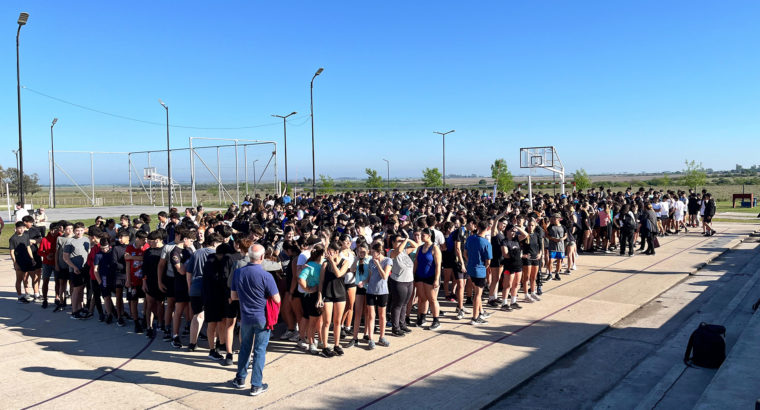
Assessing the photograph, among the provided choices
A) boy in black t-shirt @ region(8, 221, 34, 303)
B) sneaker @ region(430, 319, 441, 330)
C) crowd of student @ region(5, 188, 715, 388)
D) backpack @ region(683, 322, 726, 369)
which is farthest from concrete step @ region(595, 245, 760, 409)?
boy in black t-shirt @ region(8, 221, 34, 303)

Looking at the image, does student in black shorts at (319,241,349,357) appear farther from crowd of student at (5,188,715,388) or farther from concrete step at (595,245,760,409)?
concrete step at (595,245,760,409)

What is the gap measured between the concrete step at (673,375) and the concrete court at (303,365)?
99cm

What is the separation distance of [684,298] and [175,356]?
9.66 meters

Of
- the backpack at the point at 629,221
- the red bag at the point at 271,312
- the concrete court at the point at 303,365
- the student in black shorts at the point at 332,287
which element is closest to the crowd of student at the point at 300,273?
the student in black shorts at the point at 332,287

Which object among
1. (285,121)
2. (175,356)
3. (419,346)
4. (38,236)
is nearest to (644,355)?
(419,346)

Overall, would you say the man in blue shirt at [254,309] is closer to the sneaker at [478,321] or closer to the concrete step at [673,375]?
the concrete step at [673,375]

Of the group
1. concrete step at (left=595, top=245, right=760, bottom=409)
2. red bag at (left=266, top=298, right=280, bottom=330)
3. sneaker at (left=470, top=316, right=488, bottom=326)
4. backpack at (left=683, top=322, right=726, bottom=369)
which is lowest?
concrete step at (left=595, top=245, right=760, bottom=409)

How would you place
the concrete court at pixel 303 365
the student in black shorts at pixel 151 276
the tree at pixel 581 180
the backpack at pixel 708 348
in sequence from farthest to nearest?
the tree at pixel 581 180 → the student in black shorts at pixel 151 276 → the backpack at pixel 708 348 → the concrete court at pixel 303 365

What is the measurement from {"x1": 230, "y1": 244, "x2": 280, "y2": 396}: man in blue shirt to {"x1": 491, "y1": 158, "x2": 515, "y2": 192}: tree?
144 feet

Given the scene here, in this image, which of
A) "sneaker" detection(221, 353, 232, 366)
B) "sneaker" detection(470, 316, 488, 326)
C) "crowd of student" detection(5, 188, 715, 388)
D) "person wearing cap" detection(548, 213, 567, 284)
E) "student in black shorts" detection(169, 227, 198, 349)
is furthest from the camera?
"person wearing cap" detection(548, 213, 567, 284)

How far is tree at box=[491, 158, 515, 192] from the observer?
4813cm

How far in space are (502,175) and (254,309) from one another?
46.9 meters

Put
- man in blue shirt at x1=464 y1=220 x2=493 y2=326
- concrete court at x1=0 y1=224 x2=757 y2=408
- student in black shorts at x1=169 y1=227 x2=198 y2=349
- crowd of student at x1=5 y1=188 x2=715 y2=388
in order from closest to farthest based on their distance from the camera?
1. concrete court at x1=0 y1=224 x2=757 y2=408
2. crowd of student at x1=5 y1=188 x2=715 y2=388
3. student in black shorts at x1=169 y1=227 x2=198 y2=349
4. man in blue shirt at x1=464 y1=220 x2=493 y2=326

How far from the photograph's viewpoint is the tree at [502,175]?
1895 inches
